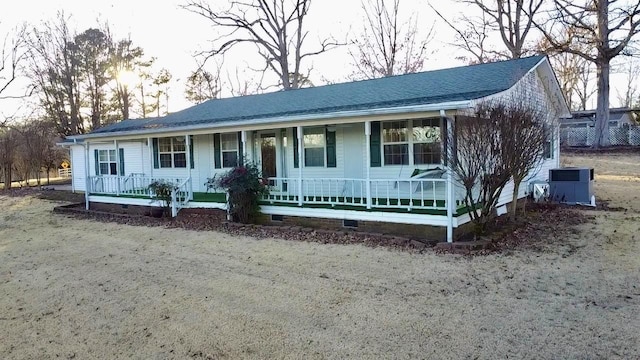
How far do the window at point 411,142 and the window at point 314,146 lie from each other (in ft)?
6.15

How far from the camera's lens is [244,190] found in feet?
33.6

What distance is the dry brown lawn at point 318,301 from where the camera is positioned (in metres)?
4.06

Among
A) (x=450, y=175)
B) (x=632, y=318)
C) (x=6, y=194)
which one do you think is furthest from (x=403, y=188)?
(x=6, y=194)

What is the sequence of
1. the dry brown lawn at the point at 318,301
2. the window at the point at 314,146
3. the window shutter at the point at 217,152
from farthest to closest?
the window shutter at the point at 217,152 → the window at the point at 314,146 → the dry brown lawn at the point at 318,301

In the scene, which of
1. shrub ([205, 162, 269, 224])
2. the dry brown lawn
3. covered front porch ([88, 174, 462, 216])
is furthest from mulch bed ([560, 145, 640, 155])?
shrub ([205, 162, 269, 224])

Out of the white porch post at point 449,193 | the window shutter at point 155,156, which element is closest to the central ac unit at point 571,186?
the white porch post at point 449,193

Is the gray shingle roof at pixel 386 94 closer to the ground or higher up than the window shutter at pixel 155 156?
higher up

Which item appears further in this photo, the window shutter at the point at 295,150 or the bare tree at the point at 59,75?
the bare tree at the point at 59,75

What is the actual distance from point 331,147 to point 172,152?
630cm

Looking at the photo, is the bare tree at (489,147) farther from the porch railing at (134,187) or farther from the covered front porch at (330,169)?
the porch railing at (134,187)

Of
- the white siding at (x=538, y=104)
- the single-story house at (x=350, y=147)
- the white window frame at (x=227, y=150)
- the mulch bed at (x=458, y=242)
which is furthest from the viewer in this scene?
the white window frame at (x=227, y=150)

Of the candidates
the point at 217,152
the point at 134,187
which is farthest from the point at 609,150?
the point at 134,187

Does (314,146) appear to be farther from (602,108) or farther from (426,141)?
(602,108)

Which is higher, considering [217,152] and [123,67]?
[123,67]
